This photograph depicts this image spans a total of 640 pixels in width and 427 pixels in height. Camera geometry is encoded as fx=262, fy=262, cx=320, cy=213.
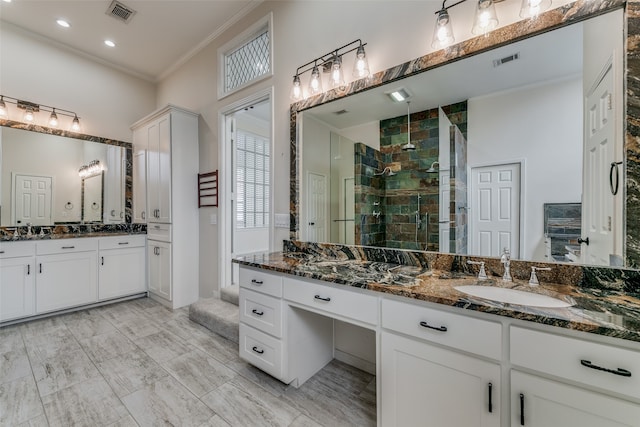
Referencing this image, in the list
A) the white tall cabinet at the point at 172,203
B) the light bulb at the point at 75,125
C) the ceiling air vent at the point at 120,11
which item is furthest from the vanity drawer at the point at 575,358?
the light bulb at the point at 75,125

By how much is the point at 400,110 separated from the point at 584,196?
3.54 feet

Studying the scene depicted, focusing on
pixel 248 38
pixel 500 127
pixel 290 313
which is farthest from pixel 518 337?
pixel 248 38

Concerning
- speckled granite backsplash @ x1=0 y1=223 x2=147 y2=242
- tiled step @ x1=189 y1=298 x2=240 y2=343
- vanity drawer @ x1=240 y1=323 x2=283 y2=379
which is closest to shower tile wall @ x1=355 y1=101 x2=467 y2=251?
vanity drawer @ x1=240 y1=323 x2=283 y2=379

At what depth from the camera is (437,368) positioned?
111 centimetres

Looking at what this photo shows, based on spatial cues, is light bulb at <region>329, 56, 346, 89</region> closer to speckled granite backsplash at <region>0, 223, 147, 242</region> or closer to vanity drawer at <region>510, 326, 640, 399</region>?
vanity drawer at <region>510, 326, 640, 399</region>

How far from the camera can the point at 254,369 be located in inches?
78.7

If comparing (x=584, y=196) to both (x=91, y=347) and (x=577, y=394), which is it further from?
(x=91, y=347)

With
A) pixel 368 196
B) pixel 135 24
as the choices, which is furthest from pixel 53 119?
pixel 368 196

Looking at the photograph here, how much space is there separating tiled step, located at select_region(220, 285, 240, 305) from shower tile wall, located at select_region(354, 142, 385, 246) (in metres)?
1.65

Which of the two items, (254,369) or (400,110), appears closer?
(400,110)

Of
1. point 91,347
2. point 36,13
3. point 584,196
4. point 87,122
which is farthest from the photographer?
point 87,122

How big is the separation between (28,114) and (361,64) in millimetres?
3971

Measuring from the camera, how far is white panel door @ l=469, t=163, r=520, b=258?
53.4 inches

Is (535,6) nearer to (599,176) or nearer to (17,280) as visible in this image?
(599,176)
